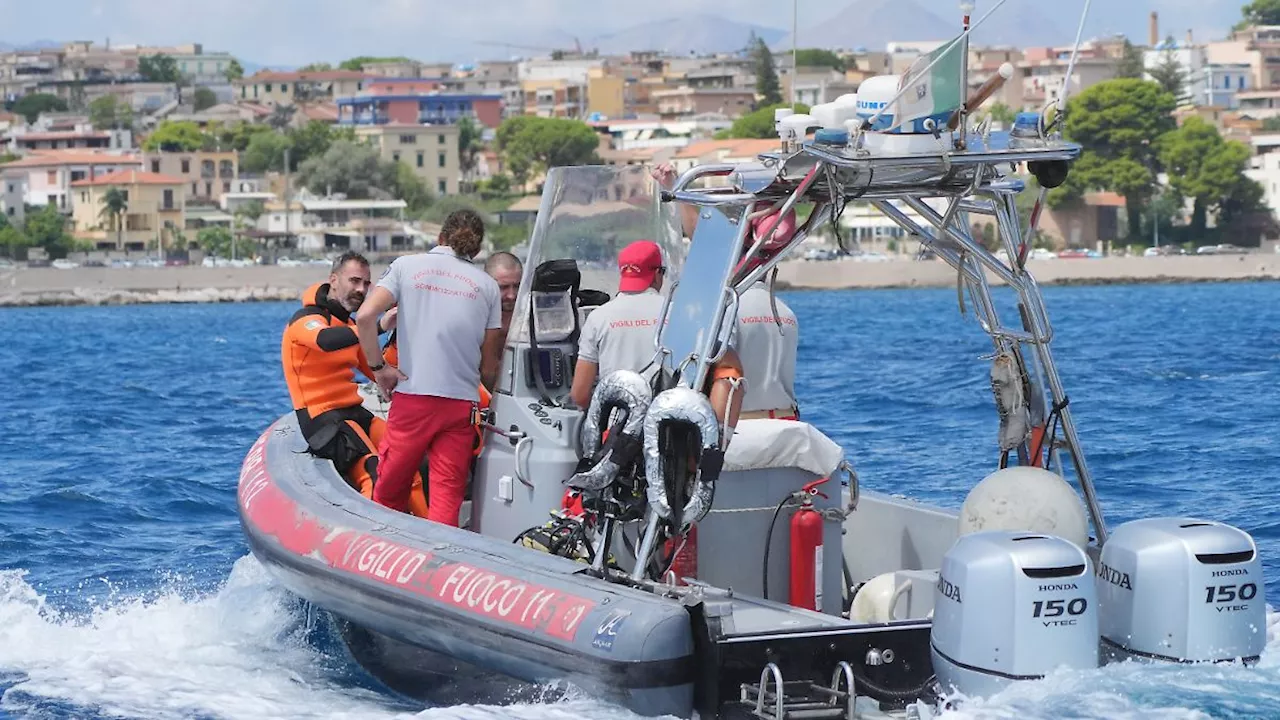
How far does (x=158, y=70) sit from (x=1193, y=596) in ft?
588

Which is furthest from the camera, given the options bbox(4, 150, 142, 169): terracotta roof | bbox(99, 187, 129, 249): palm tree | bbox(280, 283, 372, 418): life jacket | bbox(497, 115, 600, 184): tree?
bbox(497, 115, 600, 184): tree

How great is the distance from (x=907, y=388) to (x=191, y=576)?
1464 cm

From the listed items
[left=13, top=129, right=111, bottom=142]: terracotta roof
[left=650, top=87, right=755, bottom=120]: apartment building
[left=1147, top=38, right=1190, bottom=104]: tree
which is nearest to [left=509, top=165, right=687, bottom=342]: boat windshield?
[left=1147, top=38, right=1190, bottom=104]: tree

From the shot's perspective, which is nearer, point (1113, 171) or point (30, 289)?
point (30, 289)

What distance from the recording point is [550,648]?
21.6ft

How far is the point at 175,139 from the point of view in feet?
409

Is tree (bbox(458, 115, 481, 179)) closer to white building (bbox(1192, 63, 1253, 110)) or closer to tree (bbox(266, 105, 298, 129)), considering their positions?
tree (bbox(266, 105, 298, 129))

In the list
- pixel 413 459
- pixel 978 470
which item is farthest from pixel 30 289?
pixel 413 459

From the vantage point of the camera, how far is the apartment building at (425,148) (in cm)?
12131

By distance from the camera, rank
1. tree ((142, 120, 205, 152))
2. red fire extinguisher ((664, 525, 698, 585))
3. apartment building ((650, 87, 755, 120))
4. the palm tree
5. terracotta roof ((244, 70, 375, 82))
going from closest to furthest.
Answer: red fire extinguisher ((664, 525, 698, 585))
the palm tree
tree ((142, 120, 205, 152))
apartment building ((650, 87, 755, 120))
terracotta roof ((244, 70, 375, 82))

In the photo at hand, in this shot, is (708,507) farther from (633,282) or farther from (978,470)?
(978,470)

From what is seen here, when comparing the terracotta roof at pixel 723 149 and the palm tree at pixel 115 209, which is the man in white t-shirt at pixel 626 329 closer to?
the terracotta roof at pixel 723 149

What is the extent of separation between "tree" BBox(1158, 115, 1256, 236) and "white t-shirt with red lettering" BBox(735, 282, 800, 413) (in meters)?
93.7

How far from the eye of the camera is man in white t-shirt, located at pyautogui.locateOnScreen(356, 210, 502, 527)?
305 inches
